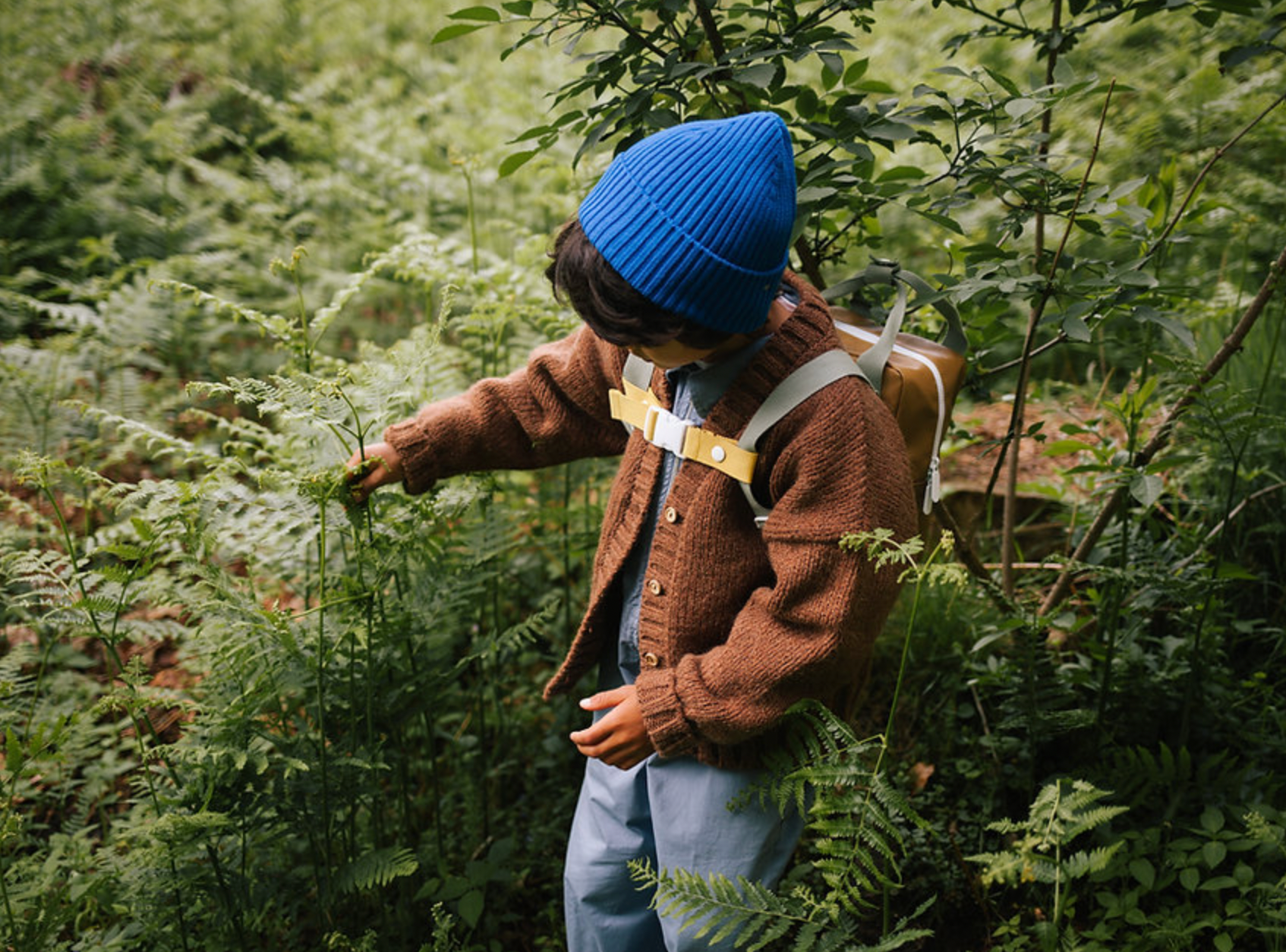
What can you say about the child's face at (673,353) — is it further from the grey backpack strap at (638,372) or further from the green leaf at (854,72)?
the green leaf at (854,72)

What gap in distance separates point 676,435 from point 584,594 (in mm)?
1465

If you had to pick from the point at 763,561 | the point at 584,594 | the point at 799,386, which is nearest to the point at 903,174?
the point at 799,386

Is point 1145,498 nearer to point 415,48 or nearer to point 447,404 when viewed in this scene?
point 447,404

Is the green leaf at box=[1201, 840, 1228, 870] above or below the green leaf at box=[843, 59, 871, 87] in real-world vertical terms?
below

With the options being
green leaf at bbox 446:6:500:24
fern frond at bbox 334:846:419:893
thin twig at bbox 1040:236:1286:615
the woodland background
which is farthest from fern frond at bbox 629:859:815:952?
green leaf at bbox 446:6:500:24

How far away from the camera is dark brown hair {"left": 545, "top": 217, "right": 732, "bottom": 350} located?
4.72 feet

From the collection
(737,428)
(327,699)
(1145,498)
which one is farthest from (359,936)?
(1145,498)

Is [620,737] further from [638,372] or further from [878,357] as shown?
[878,357]

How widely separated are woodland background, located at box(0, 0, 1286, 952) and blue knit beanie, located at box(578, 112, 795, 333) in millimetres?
352

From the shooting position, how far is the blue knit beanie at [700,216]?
1365 millimetres

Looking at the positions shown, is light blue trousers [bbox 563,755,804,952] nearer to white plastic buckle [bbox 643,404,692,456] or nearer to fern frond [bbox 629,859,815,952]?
fern frond [bbox 629,859,815,952]

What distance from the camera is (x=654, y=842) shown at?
183 cm

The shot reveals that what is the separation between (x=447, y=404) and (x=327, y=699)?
28.9 inches

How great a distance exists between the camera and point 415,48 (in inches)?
305
